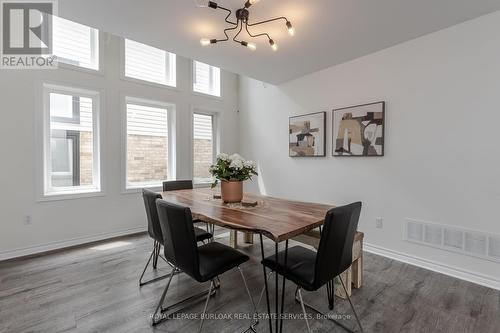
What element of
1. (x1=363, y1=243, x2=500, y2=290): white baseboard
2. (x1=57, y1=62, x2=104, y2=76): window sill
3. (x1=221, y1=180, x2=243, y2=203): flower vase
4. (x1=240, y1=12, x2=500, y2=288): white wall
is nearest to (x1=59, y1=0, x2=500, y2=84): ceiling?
(x1=240, y1=12, x2=500, y2=288): white wall

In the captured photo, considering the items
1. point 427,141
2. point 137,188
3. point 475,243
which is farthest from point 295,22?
point 137,188

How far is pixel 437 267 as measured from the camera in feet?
8.46

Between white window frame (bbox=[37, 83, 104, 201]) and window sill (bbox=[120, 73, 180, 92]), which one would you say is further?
window sill (bbox=[120, 73, 180, 92])

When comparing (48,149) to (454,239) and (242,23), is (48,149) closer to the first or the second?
(242,23)

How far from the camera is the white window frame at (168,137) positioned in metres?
3.69

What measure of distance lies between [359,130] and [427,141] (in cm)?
75

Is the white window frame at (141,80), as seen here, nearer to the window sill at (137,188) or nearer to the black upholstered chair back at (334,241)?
the window sill at (137,188)

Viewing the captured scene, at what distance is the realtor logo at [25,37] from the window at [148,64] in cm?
95

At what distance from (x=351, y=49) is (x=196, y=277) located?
3009 mm

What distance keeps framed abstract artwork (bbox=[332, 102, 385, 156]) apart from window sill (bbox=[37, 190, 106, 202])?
135 inches

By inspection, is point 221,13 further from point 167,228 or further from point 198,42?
point 167,228

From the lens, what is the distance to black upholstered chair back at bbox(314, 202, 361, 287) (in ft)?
4.40

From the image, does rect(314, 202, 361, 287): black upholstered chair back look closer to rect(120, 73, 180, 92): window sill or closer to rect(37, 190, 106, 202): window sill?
rect(37, 190, 106, 202): window sill

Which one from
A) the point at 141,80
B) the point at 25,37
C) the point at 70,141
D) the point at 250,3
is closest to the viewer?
the point at 250,3
